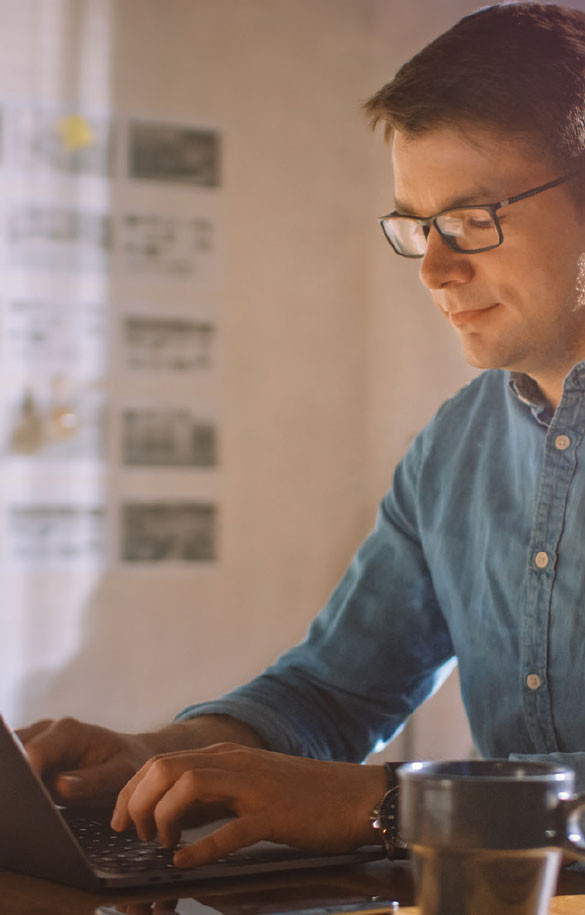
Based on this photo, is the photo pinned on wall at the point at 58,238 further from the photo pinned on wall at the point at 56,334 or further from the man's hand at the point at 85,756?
the man's hand at the point at 85,756

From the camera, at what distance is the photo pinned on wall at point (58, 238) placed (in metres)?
3.15

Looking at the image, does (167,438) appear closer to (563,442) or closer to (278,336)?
(278,336)

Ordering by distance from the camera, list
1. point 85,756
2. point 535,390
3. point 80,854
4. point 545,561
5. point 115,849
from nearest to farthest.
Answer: point 80,854
point 115,849
point 85,756
point 545,561
point 535,390

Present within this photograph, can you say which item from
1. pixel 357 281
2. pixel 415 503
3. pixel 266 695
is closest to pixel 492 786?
pixel 266 695

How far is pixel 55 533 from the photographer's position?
10.2ft

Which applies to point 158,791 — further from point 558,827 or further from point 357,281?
point 357,281

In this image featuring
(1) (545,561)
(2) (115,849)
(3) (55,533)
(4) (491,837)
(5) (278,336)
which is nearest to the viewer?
(4) (491,837)

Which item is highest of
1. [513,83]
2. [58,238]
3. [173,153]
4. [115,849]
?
[173,153]

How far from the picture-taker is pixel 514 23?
1.18 meters

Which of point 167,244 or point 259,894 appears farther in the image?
point 167,244

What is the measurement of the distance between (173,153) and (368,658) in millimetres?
2338

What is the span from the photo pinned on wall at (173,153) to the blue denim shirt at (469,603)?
211cm

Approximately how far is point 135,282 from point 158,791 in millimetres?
2585

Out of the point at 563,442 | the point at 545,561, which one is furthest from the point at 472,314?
the point at 545,561
